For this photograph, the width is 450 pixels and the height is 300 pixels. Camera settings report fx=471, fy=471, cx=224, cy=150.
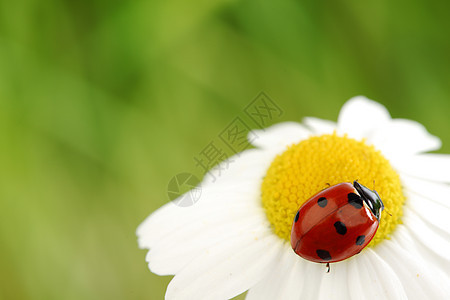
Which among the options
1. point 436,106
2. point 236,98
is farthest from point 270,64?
point 436,106

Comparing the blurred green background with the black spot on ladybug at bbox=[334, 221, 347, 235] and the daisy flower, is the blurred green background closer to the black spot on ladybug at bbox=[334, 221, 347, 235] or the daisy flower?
the daisy flower

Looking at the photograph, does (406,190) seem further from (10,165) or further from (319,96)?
(10,165)

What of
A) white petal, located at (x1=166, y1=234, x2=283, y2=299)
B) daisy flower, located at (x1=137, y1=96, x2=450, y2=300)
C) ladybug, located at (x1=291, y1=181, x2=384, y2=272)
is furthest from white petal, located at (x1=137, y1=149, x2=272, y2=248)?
ladybug, located at (x1=291, y1=181, x2=384, y2=272)

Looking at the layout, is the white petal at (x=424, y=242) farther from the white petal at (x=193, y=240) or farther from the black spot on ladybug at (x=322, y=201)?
the white petal at (x=193, y=240)

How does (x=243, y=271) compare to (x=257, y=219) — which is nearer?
(x=243, y=271)

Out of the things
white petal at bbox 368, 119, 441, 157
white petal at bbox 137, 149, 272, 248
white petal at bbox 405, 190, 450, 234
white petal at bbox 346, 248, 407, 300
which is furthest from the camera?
white petal at bbox 368, 119, 441, 157

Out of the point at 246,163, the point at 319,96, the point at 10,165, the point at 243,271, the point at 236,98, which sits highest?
the point at 10,165

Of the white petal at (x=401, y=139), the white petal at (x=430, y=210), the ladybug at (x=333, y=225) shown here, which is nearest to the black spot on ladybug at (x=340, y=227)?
the ladybug at (x=333, y=225)
